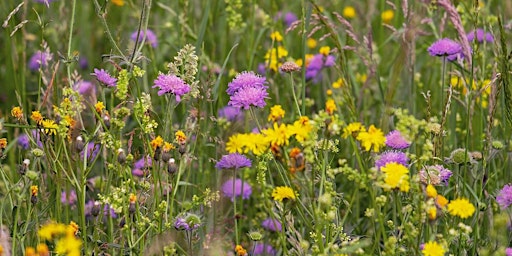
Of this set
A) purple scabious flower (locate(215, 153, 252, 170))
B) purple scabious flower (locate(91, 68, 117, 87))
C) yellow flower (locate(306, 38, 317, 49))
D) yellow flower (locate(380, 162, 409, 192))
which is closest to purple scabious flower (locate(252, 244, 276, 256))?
purple scabious flower (locate(215, 153, 252, 170))

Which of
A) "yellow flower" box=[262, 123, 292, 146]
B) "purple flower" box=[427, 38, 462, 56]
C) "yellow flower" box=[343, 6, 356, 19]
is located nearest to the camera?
"yellow flower" box=[262, 123, 292, 146]

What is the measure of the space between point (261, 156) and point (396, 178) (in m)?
0.32

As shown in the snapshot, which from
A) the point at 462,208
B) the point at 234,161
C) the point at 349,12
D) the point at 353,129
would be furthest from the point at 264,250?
the point at 349,12

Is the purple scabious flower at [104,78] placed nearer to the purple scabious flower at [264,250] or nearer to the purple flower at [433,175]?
the purple scabious flower at [264,250]

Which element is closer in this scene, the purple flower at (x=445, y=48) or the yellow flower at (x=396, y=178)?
the yellow flower at (x=396, y=178)

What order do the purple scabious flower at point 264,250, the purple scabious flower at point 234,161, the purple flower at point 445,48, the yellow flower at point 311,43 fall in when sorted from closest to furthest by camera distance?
the purple scabious flower at point 234,161
the purple scabious flower at point 264,250
the purple flower at point 445,48
the yellow flower at point 311,43

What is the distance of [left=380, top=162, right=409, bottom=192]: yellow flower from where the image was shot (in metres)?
1.46

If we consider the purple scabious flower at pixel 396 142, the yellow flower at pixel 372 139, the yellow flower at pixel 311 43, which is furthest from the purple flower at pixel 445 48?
the yellow flower at pixel 311 43

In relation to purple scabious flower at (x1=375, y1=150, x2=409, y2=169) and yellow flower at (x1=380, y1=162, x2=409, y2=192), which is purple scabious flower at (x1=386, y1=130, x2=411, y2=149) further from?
yellow flower at (x1=380, y1=162, x2=409, y2=192)

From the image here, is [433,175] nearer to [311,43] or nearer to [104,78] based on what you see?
[104,78]

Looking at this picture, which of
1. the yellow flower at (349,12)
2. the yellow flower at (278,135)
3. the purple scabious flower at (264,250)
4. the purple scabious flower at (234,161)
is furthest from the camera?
the yellow flower at (349,12)

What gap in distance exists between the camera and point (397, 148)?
1.92 meters

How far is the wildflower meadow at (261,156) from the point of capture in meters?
1.60

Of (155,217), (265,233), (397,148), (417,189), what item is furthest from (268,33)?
(417,189)
